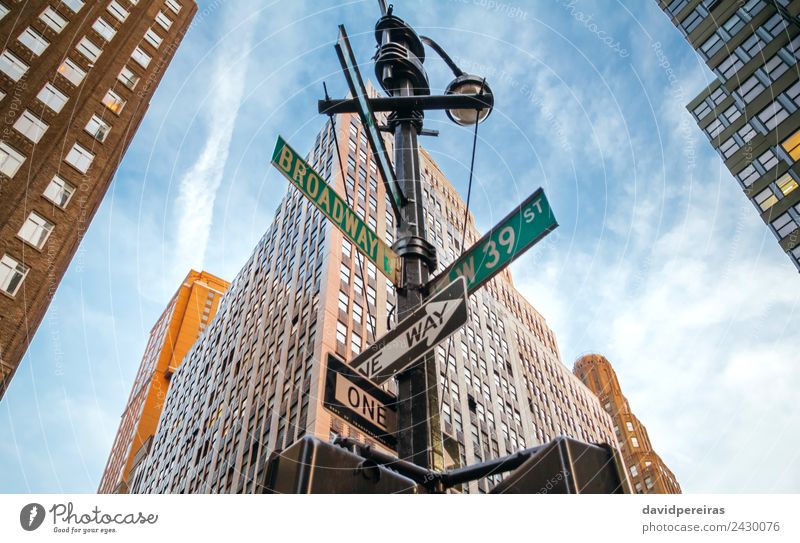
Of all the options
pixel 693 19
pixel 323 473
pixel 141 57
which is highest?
pixel 693 19

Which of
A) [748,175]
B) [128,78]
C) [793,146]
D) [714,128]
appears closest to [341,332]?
[128,78]

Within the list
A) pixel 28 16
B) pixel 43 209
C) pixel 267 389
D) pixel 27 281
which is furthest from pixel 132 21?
pixel 267 389

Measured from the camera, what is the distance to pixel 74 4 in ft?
111

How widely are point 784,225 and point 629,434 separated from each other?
2740 inches

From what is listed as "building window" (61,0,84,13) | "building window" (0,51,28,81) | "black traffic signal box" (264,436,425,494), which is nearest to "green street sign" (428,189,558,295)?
"black traffic signal box" (264,436,425,494)

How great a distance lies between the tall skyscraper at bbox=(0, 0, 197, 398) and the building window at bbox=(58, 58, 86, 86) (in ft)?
0.17

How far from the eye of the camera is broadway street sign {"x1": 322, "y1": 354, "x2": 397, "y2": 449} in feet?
12.6

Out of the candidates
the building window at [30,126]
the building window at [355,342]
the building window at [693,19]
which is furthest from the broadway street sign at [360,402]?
the building window at [693,19]

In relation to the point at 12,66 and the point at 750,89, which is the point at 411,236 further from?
the point at 750,89

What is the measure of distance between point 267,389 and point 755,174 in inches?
1402

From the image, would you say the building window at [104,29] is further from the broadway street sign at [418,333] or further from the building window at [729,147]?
the building window at [729,147]

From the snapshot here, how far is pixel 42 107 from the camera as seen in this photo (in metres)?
29.8
